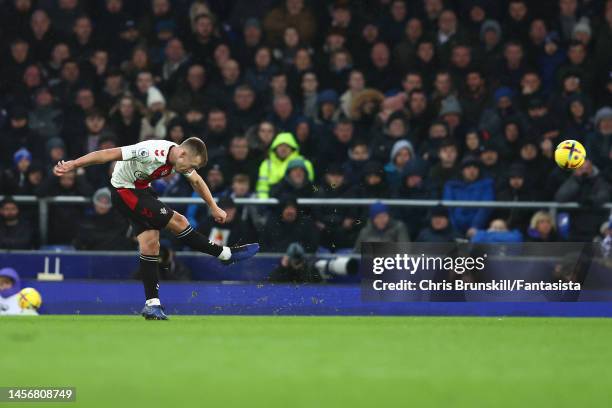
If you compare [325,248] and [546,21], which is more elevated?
[546,21]

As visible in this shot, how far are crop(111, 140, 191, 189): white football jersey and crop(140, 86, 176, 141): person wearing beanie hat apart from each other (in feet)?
17.2

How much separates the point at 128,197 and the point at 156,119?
222 inches

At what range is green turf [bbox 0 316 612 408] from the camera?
23.6ft

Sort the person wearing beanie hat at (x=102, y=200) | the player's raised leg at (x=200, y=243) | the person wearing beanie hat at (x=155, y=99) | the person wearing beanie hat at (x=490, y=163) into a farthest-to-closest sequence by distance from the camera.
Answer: the person wearing beanie hat at (x=155, y=99) → the person wearing beanie hat at (x=490, y=163) → the person wearing beanie hat at (x=102, y=200) → the player's raised leg at (x=200, y=243)

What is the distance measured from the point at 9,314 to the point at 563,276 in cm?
578

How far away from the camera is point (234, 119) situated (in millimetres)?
17438

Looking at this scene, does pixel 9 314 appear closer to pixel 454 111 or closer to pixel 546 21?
pixel 454 111

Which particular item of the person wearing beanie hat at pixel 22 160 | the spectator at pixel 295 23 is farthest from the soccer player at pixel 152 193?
the spectator at pixel 295 23

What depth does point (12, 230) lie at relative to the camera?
15977 millimetres

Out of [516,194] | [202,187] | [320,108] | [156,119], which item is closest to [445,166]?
[516,194]

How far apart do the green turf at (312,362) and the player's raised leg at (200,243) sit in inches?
26.9

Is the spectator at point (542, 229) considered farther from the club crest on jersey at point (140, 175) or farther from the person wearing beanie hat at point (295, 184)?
the club crest on jersey at point (140, 175)

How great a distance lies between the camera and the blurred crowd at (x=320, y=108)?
15867 mm

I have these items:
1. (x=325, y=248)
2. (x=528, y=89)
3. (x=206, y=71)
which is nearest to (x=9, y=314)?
(x=325, y=248)
